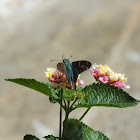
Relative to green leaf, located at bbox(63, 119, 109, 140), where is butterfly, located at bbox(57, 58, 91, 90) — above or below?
above

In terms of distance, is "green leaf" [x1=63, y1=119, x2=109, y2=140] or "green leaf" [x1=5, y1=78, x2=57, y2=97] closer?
"green leaf" [x1=5, y1=78, x2=57, y2=97]

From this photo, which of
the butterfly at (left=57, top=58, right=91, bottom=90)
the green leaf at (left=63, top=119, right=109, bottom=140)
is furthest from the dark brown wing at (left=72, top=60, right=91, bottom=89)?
the green leaf at (left=63, top=119, right=109, bottom=140)

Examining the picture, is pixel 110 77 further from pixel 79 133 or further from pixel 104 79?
pixel 79 133

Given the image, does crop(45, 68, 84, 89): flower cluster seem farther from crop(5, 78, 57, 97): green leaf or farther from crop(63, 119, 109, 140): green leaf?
crop(63, 119, 109, 140): green leaf

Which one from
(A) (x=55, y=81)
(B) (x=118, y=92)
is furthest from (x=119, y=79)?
(A) (x=55, y=81)

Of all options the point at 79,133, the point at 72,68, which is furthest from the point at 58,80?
the point at 79,133

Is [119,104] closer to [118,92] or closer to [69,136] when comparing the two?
[118,92]

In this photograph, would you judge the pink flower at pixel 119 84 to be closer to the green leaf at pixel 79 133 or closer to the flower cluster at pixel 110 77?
the flower cluster at pixel 110 77
